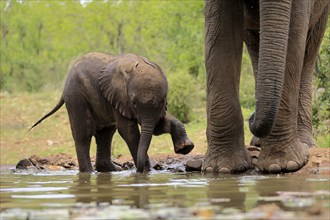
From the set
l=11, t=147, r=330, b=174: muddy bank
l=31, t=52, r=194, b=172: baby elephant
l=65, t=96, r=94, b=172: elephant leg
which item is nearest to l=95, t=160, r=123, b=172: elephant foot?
l=31, t=52, r=194, b=172: baby elephant

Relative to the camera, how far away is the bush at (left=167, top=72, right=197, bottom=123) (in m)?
19.0

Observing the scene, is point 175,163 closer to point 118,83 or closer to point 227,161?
point 118,83

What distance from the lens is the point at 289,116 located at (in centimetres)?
699

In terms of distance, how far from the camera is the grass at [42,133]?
48.1 ft

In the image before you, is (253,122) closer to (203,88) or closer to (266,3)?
(266,3)

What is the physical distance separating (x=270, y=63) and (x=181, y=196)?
6.01 feet

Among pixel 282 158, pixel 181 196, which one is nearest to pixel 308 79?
pixel 282 158

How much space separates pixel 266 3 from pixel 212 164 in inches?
63.0

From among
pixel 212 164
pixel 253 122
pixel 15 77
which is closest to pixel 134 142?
pixel 212 164

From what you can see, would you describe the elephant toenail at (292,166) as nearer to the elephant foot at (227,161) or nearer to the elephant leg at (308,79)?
the elephant foot at (227,161)

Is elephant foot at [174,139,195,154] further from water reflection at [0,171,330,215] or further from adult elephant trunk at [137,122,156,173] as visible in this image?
water reflection at [0,171,330,215]

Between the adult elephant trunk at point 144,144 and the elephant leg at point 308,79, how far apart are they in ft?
6.60

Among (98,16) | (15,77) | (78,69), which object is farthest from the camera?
(98,16)

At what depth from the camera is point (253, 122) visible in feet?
20.3
